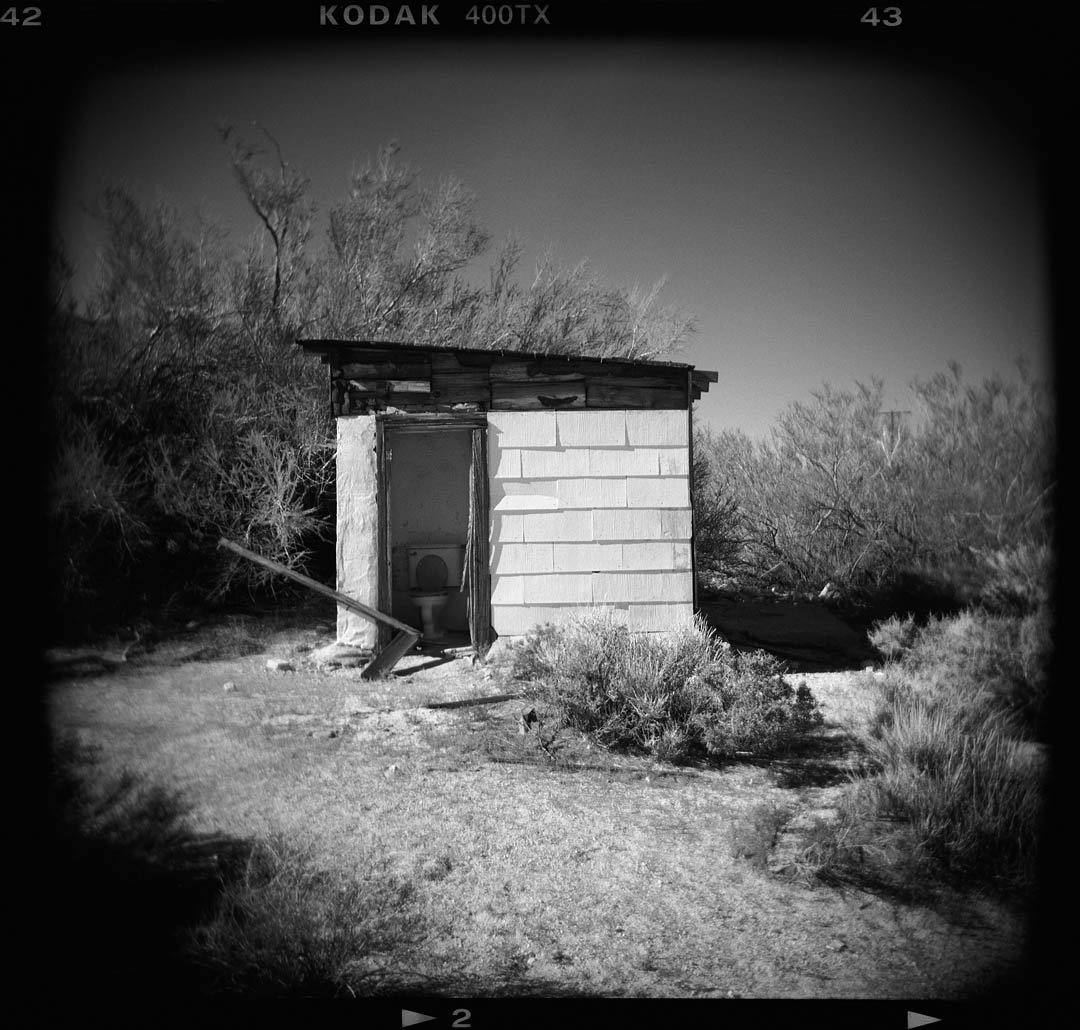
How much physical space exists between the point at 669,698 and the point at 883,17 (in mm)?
2459

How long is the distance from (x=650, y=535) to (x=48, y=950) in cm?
358

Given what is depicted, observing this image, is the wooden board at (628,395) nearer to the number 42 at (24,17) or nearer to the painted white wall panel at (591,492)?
the painted white wall panel at (591,492)

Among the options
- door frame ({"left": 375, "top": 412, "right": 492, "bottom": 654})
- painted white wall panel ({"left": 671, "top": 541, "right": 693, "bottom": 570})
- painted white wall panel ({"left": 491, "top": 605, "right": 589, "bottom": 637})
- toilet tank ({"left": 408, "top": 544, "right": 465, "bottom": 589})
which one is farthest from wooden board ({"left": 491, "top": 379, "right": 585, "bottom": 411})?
toilet tank ({"left": 408, "top": 544, "right": 465, "bottom": 589})

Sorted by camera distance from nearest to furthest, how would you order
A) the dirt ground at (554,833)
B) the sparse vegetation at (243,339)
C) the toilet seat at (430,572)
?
the dirt ground at (554,833) → the sparse vegetation at (243,339) → the toilet seat at (430,572)

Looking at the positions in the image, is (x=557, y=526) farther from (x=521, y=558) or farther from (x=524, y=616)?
(x=524, y=616)

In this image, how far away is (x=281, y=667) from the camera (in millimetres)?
3854

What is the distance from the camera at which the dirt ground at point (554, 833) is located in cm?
163

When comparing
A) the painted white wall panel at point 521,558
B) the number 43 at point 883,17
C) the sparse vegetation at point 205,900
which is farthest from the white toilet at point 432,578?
the number 43 at point 883,17

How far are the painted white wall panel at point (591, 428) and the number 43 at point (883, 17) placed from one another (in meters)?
3.07

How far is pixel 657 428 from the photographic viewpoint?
4.61 m

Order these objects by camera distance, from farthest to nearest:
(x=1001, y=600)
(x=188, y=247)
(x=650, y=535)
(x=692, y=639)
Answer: (x=650, y=535), (x=692, y=639), (x=1001, y=600), (x=188, y=247)

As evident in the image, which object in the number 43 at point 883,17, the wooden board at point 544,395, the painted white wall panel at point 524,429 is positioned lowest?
the painted white wall panel at point 524,429

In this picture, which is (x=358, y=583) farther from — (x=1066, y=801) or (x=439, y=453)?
(x=1066, y=801)

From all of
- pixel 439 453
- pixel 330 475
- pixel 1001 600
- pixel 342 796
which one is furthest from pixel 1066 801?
pixel 439 453
